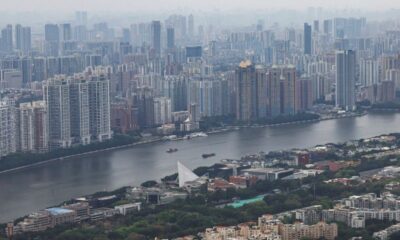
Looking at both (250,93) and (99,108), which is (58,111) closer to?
(99,108)

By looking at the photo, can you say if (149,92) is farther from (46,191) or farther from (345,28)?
(345,28)

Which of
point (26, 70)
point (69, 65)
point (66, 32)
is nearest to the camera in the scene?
point (26, 70)

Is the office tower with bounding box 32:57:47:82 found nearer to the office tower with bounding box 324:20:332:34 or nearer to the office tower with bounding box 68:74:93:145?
the office tower with bounding box 68:74:93:145

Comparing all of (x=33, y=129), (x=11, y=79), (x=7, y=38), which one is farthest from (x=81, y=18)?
(x=33, y=129)

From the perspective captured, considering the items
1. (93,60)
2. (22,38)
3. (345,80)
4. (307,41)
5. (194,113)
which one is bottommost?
(194,113)

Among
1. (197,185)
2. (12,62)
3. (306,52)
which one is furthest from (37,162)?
(306,52)

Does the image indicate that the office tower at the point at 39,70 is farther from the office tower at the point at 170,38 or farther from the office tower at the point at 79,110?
the office tower at the point at 79,110

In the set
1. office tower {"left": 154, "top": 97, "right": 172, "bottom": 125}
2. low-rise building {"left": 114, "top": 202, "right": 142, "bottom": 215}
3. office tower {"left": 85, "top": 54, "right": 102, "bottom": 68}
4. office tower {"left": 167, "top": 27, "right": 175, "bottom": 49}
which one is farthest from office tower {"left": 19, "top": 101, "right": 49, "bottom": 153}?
office tower {"left": 167, "top": 27, "right": 175, "bottom": 49}
